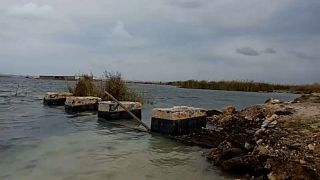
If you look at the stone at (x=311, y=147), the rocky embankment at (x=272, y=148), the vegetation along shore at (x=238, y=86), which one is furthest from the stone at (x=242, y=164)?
the vegetation along shore at (x=238, y=86)

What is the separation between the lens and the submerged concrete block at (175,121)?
516 inches

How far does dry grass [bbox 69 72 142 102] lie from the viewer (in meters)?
24.2

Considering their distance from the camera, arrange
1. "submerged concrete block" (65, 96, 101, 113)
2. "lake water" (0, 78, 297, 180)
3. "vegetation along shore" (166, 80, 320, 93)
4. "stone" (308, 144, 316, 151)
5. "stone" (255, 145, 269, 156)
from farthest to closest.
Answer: "vegetation along shore" (166, 80, 320, 93) < "submerged concrete block" (65, 96, 101, 113) < "stone" (255, 145, 269, 156) < "stone" (308, 144, 316, 151) < "lake water" (0, 78, 297, 180)

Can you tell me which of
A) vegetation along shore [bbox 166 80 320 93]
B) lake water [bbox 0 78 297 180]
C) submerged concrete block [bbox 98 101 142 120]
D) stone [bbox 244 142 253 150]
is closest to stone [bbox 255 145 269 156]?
stone [bbox 244 142 253 150]

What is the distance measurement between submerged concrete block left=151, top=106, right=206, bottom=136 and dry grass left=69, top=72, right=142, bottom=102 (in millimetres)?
10566

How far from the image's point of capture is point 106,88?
24750 mm

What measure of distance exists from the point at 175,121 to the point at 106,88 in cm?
1243

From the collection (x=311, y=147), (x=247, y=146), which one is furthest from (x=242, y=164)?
(x=247, y=146)

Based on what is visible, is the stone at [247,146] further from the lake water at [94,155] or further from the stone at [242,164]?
the stone at [242,164]

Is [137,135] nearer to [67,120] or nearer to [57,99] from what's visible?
[67,120]

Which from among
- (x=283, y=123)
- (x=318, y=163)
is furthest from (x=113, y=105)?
(x=318, y=163)

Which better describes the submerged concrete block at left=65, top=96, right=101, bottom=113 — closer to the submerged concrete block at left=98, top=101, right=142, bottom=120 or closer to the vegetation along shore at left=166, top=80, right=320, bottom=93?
the submerged concrete block at left=98, top=101, right=142, bottom=120

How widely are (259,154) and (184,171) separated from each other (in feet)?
5.96

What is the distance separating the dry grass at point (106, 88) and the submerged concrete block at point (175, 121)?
34.7ft
